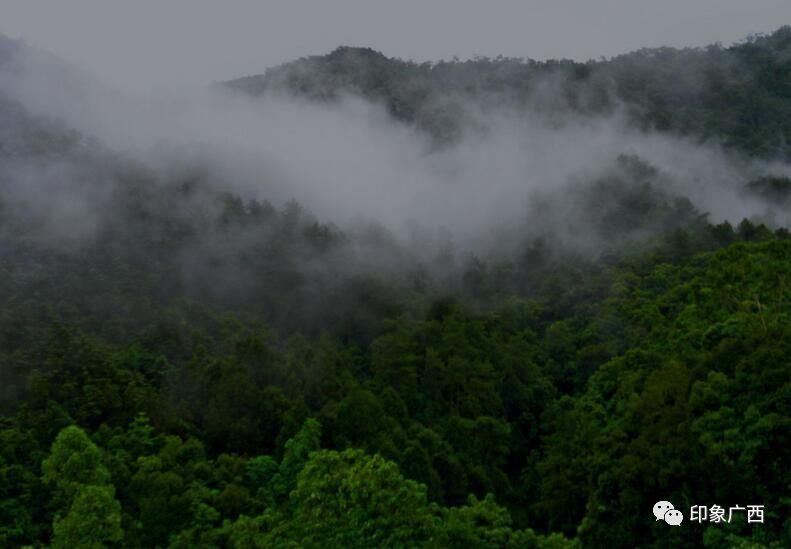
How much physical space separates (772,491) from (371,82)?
3227 inches

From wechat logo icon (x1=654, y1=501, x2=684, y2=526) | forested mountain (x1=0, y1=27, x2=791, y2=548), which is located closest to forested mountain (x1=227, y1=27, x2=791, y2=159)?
forested mountain (x1=0, y1=27, x2=791, y2=548)

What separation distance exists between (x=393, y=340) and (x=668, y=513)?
19006mm

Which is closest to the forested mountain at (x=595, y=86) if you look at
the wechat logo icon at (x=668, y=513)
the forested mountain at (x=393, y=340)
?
the forested mountain at (x=393, y=340)

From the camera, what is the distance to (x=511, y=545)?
19531mm

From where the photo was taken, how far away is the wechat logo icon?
1995cm

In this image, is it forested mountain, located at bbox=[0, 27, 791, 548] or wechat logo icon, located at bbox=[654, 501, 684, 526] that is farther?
forested mountain, located at bbox=[0, 27, 791, 548]

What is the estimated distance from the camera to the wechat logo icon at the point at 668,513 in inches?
786

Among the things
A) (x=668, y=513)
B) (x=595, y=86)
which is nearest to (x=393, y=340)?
(x=668, y=513)

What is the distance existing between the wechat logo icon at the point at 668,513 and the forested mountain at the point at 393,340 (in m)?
0.33

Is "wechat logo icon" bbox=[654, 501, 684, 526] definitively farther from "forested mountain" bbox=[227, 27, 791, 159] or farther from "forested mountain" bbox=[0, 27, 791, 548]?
"forested mountain" bbox=[227, 27, 791, 159]

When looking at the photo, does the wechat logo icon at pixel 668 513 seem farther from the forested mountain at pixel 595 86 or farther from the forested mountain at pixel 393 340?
the forested mountain at pixel 595 86

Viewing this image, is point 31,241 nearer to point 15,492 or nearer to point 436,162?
point 15,492

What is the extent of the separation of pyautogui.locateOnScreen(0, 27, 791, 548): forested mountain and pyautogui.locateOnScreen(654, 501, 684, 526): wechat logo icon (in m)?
0.33

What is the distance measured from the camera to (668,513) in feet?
66.3
